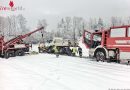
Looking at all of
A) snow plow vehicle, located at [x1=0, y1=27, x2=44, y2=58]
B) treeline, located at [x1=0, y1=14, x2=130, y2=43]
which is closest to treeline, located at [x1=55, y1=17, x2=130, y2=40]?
treeline, located at [x1=0, y1=14, x2=130, y2=43]

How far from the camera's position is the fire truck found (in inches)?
631

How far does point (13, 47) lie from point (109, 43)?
10.8 metres

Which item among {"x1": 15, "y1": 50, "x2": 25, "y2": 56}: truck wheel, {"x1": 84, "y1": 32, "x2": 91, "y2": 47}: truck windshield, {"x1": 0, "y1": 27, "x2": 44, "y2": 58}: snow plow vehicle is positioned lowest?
{"x1": 15, "y1": 50, "x2": 25, "y2": 56}: truck wheel

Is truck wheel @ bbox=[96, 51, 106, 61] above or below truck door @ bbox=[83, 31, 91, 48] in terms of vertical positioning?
below

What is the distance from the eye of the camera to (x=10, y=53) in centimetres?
2395

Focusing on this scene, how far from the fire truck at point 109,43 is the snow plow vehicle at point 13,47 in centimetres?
789

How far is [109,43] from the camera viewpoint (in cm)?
1731

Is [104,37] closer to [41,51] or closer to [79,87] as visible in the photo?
[79,87]

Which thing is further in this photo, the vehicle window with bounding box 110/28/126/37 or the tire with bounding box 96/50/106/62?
the tire with bounding box 96/50/106/62

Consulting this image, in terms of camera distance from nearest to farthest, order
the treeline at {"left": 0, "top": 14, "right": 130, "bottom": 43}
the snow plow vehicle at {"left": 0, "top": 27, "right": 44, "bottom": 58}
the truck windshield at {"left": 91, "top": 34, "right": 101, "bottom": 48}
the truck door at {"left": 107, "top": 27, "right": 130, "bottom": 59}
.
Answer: the truck door at {"left": 107, "top": 27, "right": 130, "bottom": 59} → the truck windshield at {"left": 91, "top": 34, "right": 101, "bottom": 48} → the snow plow vehicle at {"left": 0, "top": 27, "right": 44, "bottom": 58} → the treeline at {"left": 0, "top": 14, "right": 130, "bottom": 43}

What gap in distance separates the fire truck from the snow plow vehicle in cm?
789

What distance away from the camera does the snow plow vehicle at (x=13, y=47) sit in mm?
23297

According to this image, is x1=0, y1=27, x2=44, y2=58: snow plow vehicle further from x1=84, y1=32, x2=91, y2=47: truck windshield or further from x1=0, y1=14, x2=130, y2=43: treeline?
x1=0, y1=14, x2=130, y2=43: treeline

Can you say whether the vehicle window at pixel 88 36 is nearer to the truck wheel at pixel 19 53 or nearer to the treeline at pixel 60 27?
the truck wheel at pixel 19 53
